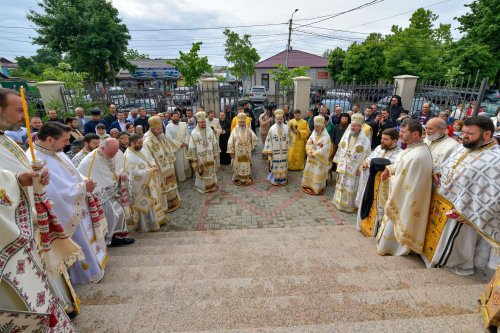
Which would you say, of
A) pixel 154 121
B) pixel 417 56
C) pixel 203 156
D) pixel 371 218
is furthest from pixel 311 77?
pixel 371 218

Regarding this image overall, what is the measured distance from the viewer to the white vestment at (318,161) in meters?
6.77

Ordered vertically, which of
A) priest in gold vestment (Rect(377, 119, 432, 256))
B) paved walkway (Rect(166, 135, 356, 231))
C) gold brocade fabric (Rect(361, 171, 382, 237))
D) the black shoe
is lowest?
paved walkway (Rect(166, 135, 356, 231))

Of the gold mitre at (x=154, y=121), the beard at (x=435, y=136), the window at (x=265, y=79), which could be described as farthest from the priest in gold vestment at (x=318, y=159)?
the window at (x=265, y=79)

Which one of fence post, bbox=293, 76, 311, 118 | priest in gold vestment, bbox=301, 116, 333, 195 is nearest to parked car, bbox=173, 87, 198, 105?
fence post, bbox=293, 76, 311, 118

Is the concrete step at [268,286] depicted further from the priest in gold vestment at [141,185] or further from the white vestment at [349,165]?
the white vestment at [349,165]

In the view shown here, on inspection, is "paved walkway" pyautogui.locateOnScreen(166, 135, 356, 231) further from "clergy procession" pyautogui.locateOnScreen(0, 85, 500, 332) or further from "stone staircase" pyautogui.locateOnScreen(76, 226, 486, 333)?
"stone staircase" pyautogui.locateOnScreen(76, 226, 486, 333)

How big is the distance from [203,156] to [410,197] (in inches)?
196

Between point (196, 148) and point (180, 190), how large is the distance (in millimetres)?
1478

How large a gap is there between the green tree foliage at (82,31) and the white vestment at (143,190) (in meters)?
21.4

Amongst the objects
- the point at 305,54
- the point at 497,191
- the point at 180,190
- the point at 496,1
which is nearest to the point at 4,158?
the point at 497,191

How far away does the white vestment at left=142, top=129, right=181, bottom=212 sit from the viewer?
596cm

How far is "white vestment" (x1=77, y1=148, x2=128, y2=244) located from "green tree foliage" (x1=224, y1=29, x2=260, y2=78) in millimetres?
27210

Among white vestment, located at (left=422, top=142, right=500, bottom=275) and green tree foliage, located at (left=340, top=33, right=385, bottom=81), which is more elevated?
green tree foliage, located at (left=340, top=33, right=385, bottom=81)

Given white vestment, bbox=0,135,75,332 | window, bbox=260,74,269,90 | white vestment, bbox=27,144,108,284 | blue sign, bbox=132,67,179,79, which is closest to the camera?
white vestment, bbox=0,135,75,332
